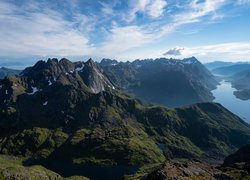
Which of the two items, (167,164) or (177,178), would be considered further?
(167,164)

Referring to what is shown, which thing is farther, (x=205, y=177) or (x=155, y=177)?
(x=205, y=177)

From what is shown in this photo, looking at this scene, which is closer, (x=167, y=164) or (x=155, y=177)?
(x=155, y=177)

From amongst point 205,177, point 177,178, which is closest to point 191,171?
point 205,177

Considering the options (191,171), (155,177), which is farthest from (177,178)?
(191,171)

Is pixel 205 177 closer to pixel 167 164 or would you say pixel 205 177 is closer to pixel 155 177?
pixel 167 164

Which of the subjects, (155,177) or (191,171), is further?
(191,171)

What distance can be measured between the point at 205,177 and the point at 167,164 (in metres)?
24.8

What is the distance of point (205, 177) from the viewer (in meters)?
194

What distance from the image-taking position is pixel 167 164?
648ft

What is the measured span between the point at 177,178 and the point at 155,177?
13.0m

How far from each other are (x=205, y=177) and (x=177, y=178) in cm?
2959

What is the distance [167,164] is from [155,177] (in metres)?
28.6

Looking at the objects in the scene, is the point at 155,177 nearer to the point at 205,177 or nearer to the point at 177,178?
the point at 177,178

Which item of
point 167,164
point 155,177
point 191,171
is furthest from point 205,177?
point 155,177
